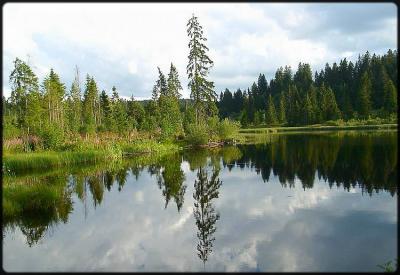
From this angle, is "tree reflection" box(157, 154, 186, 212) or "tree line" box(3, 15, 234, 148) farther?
"tree line" box(3, 15, 234, 148)

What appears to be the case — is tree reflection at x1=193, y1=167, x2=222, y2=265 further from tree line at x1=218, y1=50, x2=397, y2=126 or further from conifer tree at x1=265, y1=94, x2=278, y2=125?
conifer tree at x1=265, y1=94, x2=278, y2=125

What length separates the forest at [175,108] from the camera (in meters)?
38.3

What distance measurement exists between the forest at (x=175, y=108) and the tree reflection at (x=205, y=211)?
54.4ft

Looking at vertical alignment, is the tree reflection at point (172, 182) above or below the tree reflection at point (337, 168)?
below

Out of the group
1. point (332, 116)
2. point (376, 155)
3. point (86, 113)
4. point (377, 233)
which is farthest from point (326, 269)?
point (332, 116)

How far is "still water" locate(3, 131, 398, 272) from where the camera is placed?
938 centimetres

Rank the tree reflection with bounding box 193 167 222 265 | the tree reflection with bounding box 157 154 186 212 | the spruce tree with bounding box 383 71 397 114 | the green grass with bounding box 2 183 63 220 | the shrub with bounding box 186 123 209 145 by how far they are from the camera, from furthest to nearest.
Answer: the spruce tree with bounding box 383 71 397 114, the shrub with bounding box 186 123 209 145, the tree reflection with bounding box 157 154 186 212, the green grass with bounding box 2 183 63 220, the tree reflection with bounding box 193 167 222 265

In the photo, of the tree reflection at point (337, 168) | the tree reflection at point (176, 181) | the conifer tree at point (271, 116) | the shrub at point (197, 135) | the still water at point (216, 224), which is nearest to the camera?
the still water at point (216, 224)

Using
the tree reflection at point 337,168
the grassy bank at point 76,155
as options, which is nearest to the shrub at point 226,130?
the grassy bank at point 76,155

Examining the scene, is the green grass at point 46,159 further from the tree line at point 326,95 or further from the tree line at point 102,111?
the tree line at point 326,95

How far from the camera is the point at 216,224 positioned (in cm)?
1229

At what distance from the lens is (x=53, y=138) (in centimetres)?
3028

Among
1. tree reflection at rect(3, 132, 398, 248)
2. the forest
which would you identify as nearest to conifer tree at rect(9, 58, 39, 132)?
the forest

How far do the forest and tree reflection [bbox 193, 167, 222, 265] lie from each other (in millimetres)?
16579
